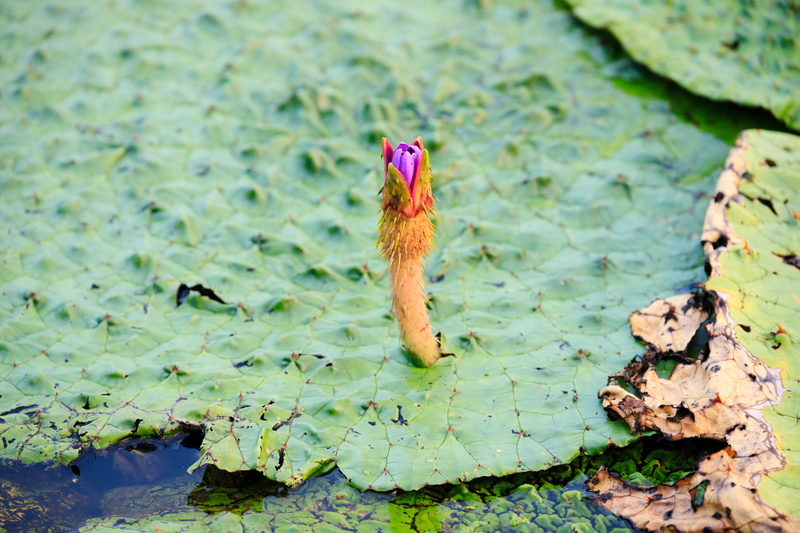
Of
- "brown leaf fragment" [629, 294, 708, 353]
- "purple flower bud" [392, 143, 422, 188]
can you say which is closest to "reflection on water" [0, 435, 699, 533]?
"brown leaf fragment" [629, 294, 708, 353]

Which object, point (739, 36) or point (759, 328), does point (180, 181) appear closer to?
point (759, 328)

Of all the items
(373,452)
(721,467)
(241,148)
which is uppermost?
(241,148)

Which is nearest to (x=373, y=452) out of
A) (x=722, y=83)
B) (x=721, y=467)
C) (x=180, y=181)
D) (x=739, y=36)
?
(x=721, y=467)

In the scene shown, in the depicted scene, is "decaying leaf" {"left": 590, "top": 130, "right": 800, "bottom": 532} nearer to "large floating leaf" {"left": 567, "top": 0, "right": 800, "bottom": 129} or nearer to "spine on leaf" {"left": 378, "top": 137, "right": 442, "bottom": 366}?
"spine on leaf" {"left": 378, "top": 137, "right": 442, "bottom": 366}

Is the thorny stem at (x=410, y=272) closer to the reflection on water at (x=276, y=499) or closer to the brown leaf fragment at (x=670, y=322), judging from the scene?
the reflection on water at (x=276, y=499)

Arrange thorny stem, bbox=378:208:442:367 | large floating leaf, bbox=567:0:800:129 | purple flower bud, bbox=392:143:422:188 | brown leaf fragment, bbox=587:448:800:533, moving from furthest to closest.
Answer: large floating leaf, bbox=567:0:800:129 → thorny stem, bbox=378:208:442:367 → purple flower bud, bbox=392:143:422:188 → brown leaf fragment, bbox=587:448:800:533

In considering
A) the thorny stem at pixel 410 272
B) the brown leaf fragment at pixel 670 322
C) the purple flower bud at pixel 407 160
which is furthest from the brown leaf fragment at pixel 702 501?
the purple flower bud at pixel 407 160

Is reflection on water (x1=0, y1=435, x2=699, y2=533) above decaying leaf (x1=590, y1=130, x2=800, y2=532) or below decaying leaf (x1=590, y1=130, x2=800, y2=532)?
below
